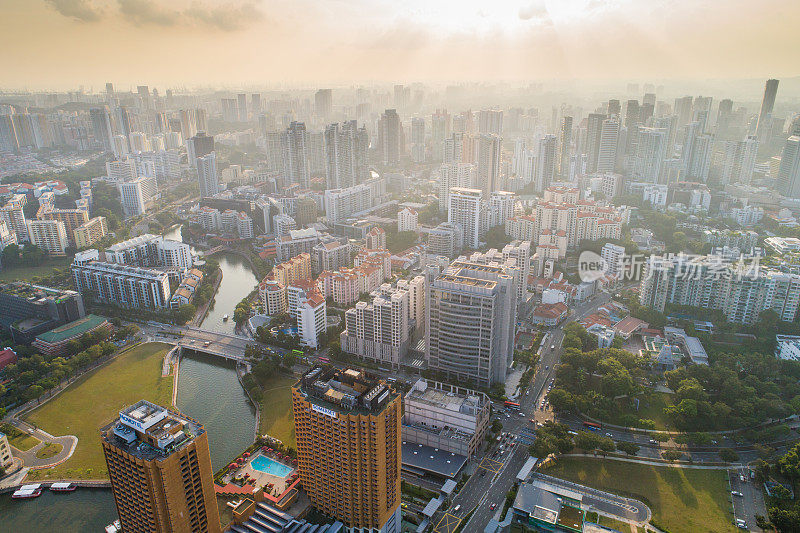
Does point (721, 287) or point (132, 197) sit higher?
point (132, 197)

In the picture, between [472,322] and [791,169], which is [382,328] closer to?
[472,322]

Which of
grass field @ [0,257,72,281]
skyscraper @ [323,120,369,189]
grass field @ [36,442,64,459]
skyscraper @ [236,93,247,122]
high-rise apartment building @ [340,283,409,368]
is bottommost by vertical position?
grass field @ [36,442,64,459]

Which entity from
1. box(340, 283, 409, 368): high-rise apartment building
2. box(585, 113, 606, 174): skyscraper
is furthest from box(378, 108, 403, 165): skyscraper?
box(340, 283, 409, 368): high-rise apartment building

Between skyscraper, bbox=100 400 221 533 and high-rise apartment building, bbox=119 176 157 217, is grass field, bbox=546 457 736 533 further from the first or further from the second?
high-rise apartment building, bbox=119 176 157 217

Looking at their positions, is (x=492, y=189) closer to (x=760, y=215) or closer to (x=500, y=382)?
(x=760, y=215)

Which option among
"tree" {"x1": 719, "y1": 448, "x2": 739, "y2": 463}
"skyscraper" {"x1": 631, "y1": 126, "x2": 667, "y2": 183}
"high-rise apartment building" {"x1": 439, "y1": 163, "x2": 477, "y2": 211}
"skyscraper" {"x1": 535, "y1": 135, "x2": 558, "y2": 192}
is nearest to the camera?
"tree" {"x1": 719, "y1": 448, "x2": 739, "y2": 463}

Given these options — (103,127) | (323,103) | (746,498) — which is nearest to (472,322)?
(746,498)

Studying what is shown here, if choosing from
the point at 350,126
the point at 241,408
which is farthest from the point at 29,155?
the point at 241,408
